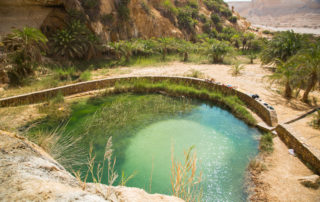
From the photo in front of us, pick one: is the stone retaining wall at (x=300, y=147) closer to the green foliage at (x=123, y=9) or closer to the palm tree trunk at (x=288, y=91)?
the palm tree trunk at (x=288, y=91)

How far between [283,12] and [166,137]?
10196cm

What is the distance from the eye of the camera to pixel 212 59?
16594 mm

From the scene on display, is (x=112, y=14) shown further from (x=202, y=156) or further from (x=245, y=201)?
(x=245, y=201)

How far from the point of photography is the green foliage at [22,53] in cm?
1014

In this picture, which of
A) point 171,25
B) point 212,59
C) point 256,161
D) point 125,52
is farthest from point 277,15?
point 256,161

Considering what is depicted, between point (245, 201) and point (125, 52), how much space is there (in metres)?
13.9

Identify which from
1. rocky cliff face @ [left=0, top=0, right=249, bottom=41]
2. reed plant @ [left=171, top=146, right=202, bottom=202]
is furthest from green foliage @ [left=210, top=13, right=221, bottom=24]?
reed plant @ [left=171, top=146, right=202, bottom=202]

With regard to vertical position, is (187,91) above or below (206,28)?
below

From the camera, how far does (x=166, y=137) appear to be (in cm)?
662

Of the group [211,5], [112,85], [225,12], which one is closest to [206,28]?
[211,5]

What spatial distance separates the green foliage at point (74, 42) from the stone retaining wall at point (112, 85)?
16.9 feet

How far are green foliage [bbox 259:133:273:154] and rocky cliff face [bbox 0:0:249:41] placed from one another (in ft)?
50.6

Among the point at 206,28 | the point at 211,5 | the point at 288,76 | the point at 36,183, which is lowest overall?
the point at 36,183

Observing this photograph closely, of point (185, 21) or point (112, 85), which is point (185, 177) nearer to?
point (112, 85)
